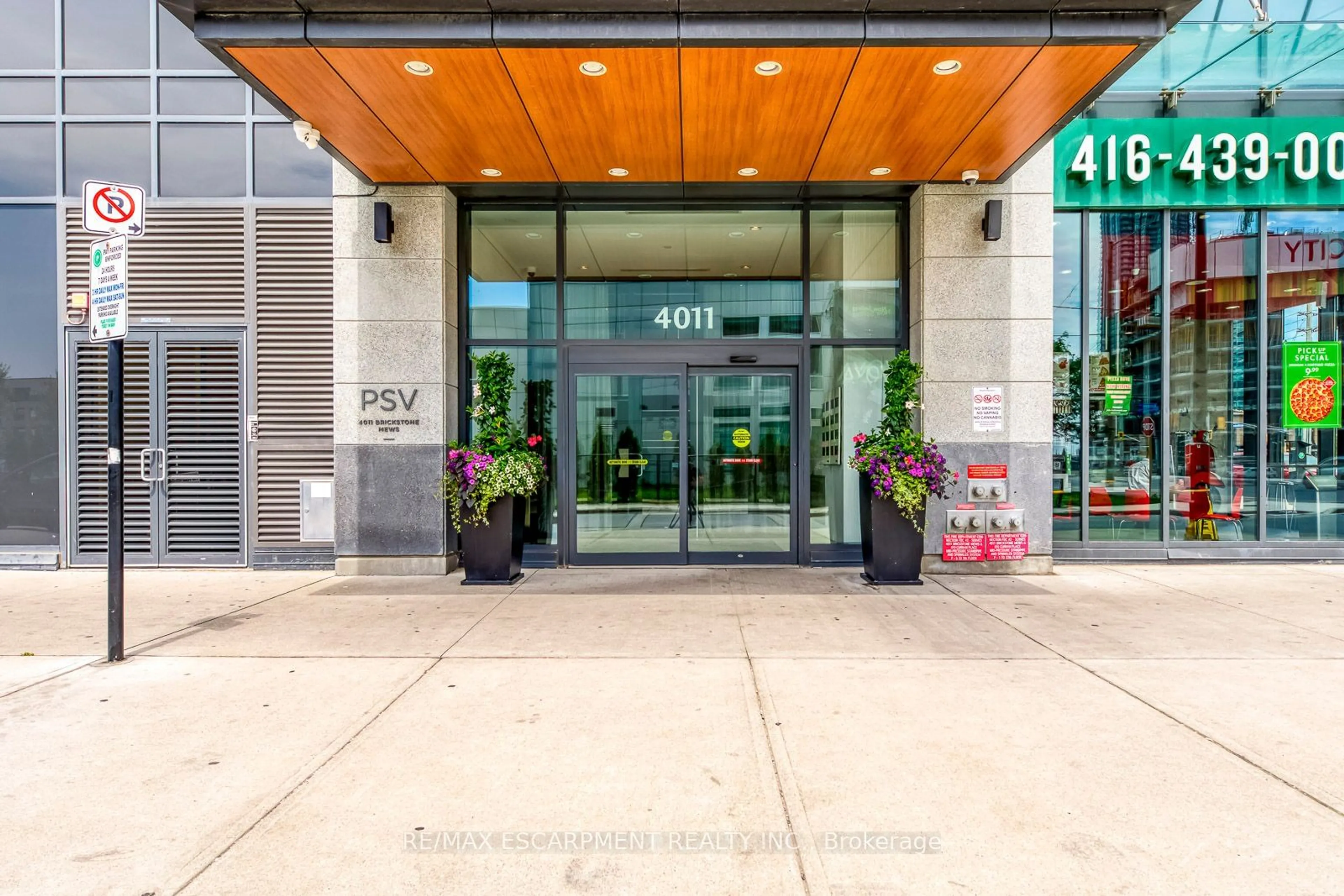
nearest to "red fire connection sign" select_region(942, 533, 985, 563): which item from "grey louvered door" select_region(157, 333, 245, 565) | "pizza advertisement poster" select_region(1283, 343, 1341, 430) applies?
"pizza advertisement poster" select_region(1283, 343, 1341, 430)

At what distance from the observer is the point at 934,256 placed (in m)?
8.30

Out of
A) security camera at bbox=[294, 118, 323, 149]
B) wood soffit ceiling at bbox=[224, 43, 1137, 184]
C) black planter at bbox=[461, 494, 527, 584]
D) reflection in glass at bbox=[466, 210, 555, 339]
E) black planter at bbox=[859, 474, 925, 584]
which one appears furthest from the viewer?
reflection in glass at bbox=[466, 210, 555, 339]

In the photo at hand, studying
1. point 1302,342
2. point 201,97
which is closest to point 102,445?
point 201,97

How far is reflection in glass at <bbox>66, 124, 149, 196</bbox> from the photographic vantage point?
28.1 feet

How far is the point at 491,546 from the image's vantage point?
767cm

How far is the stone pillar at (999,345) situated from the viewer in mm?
8227

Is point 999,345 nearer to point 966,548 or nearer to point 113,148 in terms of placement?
point 966,548

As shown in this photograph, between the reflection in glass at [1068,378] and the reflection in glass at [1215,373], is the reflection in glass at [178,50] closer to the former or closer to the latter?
the reflection in glass at [1068,378]

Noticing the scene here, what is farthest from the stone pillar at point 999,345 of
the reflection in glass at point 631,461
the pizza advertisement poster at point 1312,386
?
the pizza advertisement poster at point 1312,386

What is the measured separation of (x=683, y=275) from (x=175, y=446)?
245 inches

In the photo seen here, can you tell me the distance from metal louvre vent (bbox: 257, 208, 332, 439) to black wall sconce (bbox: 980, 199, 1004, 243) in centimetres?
738

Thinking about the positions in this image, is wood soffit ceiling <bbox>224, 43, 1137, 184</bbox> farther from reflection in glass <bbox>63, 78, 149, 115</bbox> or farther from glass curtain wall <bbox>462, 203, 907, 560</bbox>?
reflection in glass <bbox>63, 78, 149, 115</bbox>

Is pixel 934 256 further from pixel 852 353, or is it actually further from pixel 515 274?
pixel 515 274

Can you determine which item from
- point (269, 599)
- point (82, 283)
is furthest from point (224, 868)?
point (82, 283)
